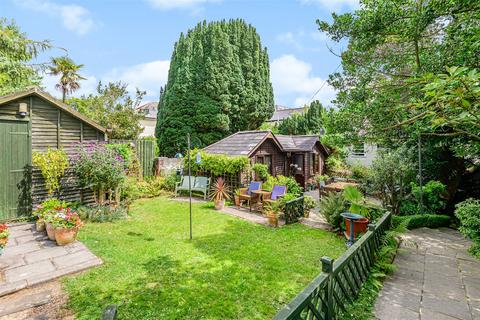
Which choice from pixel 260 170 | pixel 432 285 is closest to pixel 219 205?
pixel 260 170

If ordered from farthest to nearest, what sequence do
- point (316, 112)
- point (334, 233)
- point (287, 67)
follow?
point (316, 112), point (287, 67), point (334, 233)

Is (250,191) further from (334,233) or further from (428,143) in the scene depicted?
(428,143)

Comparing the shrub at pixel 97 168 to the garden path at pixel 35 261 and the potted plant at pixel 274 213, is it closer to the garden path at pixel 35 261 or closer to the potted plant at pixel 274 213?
the garden path at pixel 35 261

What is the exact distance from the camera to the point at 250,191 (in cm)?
1049

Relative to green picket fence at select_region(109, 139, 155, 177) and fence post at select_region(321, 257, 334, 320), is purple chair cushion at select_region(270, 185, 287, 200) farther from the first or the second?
green picket fence at select_region(109, 139, 155, 177)

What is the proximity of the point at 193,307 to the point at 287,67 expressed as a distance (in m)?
15.0

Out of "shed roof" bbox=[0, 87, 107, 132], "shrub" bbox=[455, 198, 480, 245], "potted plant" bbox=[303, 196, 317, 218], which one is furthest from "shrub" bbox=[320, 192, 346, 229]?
"shed roof" bbox=[0, 87, 107, 132]

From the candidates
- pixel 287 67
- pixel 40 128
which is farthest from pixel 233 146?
pixel 40 128

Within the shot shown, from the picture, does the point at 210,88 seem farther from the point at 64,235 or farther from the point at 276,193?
the point at 64,235

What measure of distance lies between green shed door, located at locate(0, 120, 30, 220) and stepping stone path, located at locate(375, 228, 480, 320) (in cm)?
948

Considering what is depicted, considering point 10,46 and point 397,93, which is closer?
point 397,93

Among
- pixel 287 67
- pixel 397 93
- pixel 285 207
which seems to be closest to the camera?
pixel 397 93

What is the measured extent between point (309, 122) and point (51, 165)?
61.6 feet

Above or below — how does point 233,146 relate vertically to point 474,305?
above
